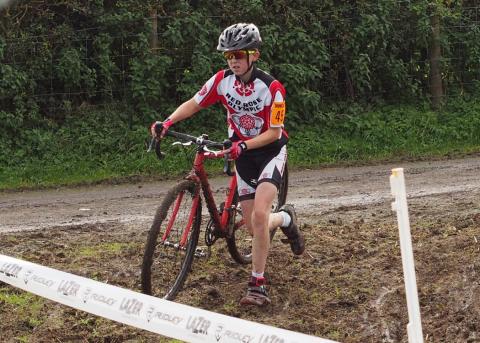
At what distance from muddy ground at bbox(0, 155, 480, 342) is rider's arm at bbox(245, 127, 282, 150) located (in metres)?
1.26

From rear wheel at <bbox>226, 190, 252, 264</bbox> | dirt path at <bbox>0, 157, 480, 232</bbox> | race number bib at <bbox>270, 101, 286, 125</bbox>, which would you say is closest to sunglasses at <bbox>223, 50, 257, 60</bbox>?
race number bib at <bbox>270, 101, 286, 125</bbox>

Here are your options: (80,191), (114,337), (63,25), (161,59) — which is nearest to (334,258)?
(114,337)

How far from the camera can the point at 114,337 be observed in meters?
5.72

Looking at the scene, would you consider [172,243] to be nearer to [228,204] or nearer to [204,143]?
[228,204]

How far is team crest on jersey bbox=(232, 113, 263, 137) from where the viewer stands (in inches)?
259

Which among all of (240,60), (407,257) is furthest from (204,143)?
(407,257)

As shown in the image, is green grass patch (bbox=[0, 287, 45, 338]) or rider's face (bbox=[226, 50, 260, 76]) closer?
green grass patch (bbox=[0, 287, 45, 338])

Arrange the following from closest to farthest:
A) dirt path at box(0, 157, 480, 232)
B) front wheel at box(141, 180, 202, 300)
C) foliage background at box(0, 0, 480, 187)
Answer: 1. front wheel at box(141, 180, 202, 300)
2. dirt path at box(0, 157, 480, 232)
3. foliage background at box(0, 0, 480, 187)

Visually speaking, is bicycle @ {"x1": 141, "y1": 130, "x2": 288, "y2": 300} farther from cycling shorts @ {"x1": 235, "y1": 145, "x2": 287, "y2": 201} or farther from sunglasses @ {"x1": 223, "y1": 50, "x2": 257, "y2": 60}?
sunglasses @ {"x1": 223, "y1": 50, "x2": 257, "y2": 60}

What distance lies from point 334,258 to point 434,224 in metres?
1.51

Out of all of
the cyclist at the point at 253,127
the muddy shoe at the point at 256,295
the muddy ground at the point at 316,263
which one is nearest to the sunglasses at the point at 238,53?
the cyclist at the point at 253,127

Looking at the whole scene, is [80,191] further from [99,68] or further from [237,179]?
[237,179]

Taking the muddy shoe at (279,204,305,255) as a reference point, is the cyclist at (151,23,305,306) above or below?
above

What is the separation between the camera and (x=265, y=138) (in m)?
6.34
